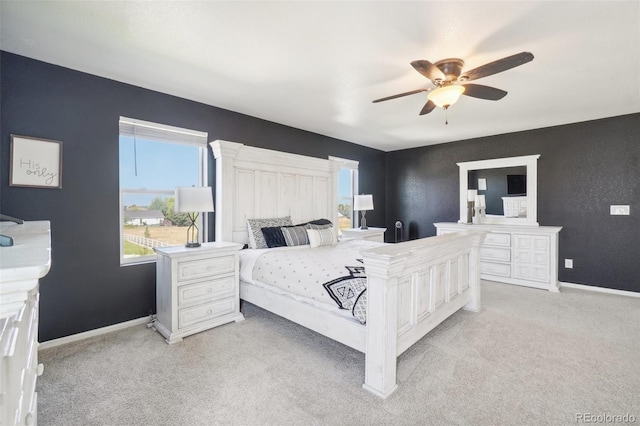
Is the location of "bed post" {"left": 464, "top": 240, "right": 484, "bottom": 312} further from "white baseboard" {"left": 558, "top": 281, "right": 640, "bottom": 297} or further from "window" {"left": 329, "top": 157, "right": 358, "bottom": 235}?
"window" {"left": 329, "top": 157, "right": 358, "bottom": 235}

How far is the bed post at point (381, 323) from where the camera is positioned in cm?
184

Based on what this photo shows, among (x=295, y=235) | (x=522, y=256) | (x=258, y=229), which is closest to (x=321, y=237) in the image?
(x=295, y=235)

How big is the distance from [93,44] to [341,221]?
164 inches

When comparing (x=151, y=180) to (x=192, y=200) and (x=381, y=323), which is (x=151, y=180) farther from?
(x=381, y=323)

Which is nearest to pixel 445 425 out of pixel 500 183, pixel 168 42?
pixel 168 42

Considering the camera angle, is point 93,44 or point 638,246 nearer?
point 93,44

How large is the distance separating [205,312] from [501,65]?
3.17 metres

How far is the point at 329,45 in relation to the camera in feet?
7.29

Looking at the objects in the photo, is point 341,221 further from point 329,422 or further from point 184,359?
point 329,422

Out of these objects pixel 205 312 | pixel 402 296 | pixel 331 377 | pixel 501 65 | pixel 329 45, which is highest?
pixel 329 45

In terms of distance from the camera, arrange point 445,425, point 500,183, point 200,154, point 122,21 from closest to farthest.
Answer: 1. point 445,425
2. point 122,21
3. point 200,154
4. point 500,183

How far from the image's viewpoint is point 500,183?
498 cm

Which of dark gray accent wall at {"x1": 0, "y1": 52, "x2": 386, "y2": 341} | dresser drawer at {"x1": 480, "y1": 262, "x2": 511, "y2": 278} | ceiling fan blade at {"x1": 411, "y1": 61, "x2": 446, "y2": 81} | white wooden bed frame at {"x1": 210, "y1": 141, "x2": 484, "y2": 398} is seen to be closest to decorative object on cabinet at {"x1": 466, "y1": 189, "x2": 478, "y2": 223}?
dresser drawer at {"x1": 480, "y1": 262, "x2": 511, "y2": 278}

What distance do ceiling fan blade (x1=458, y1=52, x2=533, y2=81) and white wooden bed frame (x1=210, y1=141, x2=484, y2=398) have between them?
131 centimetres
